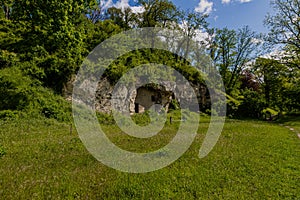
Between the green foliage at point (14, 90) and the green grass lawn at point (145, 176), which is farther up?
the green foliage at point (14, 90)

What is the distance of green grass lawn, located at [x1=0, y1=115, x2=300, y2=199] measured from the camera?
5.39 m

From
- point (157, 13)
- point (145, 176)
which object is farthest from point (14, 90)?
point (157, 13)

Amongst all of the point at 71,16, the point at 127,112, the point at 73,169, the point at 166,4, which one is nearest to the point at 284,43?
the point at 166,4

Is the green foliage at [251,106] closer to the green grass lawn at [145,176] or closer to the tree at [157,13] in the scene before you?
the tree at [157,13]

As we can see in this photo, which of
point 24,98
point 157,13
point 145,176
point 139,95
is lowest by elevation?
point 145,176

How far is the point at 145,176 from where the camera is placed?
649cm

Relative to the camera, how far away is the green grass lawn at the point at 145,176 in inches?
212

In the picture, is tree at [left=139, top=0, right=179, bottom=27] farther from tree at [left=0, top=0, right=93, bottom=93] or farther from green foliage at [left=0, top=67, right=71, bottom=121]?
green foliage at [left=0, top=67, right=71, bottom=121]

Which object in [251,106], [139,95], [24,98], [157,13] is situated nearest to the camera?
[24,98]

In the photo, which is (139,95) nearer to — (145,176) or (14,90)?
(14,90)

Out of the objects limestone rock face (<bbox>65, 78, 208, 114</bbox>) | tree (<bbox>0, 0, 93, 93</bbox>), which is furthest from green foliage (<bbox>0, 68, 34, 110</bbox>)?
limestone rock face (<bbox>65, 78, 208, 114</bbox>)

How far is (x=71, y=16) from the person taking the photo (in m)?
19.6

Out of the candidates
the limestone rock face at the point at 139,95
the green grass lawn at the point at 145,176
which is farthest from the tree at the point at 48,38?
the green grass lawn at the point at 145,176

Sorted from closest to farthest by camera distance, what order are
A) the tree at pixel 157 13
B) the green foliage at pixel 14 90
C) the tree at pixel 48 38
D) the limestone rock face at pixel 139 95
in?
the green foliage at pixel 14 90
the tree at pixel 48 38
the limestone rock face at pixel 139 95
the tree at pixel 157 13
